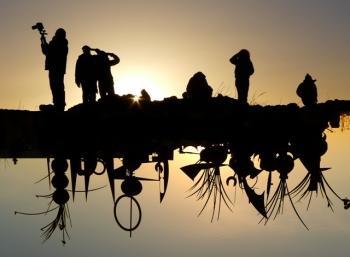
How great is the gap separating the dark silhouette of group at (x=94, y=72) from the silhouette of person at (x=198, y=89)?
2606mm

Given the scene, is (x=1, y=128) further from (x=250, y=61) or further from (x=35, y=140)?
(x=250, y=61)

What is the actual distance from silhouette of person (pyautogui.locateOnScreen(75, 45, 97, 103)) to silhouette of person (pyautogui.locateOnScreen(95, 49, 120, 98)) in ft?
0.44

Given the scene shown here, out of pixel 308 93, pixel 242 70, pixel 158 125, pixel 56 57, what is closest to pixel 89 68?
pixel 56 57

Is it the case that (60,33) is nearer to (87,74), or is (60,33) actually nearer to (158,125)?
(87,74)

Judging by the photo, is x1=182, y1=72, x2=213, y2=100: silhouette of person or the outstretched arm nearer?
x1=182, y1=72, x2=213, y2=100: silhouette of person

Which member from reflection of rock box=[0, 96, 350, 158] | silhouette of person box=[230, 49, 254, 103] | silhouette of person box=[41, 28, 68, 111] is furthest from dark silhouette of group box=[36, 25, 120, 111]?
silhouette of person box=[230, 49, 254, 103]

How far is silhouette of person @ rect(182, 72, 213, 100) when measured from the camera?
451 inches

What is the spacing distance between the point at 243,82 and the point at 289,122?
6.12 ft

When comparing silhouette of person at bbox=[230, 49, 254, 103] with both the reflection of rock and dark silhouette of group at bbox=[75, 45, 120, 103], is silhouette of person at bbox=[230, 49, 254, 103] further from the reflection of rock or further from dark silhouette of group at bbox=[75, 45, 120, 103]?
dark silhouette of group at bbox=[75, 45, 120, 103]

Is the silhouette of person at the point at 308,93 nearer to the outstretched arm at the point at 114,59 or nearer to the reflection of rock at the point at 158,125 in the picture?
the reflection of rock at the point at 158,125

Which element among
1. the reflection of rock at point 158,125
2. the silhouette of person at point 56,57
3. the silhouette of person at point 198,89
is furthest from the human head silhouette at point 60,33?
the silhouette of person at point 198,89

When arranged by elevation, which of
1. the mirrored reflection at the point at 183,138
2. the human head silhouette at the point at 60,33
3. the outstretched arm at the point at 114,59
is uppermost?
the human head silhouette at the point at 60,33

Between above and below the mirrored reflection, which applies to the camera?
above

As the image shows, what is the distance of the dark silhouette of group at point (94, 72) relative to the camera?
13.6m
